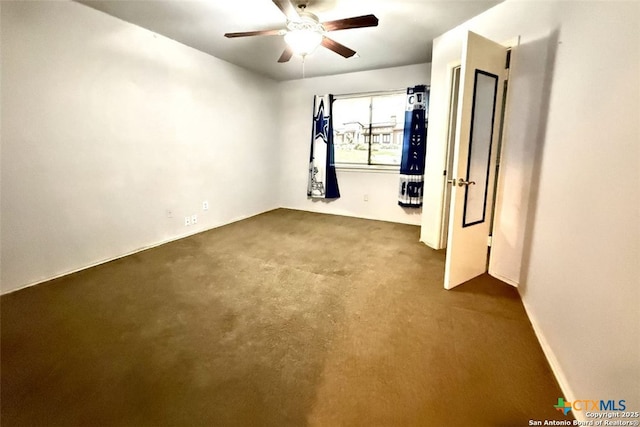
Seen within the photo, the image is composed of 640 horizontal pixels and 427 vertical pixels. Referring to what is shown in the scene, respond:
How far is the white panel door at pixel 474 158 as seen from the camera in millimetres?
2203

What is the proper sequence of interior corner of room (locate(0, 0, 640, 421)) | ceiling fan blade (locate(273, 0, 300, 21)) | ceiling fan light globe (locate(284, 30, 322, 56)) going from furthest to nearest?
1. ceiling fan light globe (locate(284, 30, 322, 56))
2. ceiling fan blade (locate(273, 0, 300, 21))
3. interior corner of room (locate(0, 0, 640, 421))

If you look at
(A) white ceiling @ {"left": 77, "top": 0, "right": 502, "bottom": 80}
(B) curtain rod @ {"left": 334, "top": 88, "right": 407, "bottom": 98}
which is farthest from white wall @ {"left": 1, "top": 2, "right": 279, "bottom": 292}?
(B) curtain rod @ {"left": 334, "top": 88, "right": 407, "bottom": 98}

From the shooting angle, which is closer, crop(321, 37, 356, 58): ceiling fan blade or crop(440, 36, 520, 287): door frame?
crop(440, 36, 520, 287): door frame

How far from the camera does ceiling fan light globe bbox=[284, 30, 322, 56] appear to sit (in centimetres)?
231

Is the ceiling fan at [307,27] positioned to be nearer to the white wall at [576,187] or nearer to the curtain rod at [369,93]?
the white wall at [576,187]

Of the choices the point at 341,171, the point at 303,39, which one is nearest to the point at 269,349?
the point at 303,39

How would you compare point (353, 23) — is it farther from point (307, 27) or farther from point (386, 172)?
point (386, 172)

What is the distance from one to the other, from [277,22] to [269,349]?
2736 mm

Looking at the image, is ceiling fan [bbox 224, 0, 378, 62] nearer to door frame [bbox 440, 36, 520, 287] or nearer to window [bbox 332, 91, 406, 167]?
A: door frame [bbox 440, 36, 520, 287]

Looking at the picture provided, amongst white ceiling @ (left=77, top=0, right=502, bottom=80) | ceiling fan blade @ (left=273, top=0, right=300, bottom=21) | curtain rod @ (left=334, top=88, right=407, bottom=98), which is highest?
white ceiling @ (left=77, top=0, right=502, bottom=80)

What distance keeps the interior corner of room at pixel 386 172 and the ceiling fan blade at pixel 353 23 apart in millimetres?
686

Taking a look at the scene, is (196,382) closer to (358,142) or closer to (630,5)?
(630,5)

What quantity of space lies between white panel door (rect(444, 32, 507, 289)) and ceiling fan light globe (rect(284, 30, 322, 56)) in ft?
3.59

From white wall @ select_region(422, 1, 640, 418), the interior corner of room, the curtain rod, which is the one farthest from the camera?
the curtain rod
